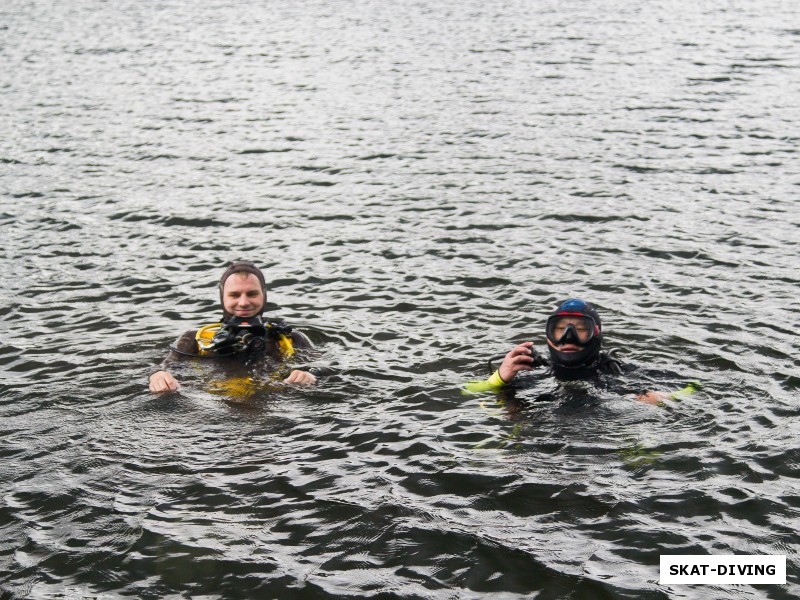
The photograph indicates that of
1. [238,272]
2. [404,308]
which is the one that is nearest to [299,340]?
[238,272]

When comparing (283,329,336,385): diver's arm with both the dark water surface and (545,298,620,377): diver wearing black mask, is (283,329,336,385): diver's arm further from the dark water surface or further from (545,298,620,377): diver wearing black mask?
(545,298,620,377): diver wearing black mask

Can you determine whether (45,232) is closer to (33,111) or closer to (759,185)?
(33,111)

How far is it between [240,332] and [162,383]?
1.34 m

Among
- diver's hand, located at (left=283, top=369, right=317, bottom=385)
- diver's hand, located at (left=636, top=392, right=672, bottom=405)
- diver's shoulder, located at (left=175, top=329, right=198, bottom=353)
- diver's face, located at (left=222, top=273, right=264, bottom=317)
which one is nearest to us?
diver's hand, located at (left=636, top=392, right=672, bottom=405)

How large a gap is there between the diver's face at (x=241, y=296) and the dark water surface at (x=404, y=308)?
89 centimetres

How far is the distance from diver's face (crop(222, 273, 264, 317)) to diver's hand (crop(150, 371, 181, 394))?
4.43 ft

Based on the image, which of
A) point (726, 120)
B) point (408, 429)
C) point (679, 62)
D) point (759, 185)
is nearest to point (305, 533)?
point (408, 429)

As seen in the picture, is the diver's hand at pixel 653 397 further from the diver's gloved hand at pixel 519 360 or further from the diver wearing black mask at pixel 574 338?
the diver's gloved hand at pixel 519 360

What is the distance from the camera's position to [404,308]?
13945mm

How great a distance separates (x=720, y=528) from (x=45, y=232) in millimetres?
13601

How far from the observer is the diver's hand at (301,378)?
11047 millimetres

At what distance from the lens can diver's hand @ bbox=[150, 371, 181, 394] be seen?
1091cm

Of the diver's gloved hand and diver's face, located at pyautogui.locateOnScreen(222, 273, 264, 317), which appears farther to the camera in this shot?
diver's face, located at pyautogui.locateOnScreen(222, 273, 264, 317)

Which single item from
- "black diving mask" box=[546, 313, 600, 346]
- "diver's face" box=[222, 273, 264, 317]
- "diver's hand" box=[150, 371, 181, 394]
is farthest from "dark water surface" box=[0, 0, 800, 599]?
"diver's face" box=[222, 273, 264, 317]
